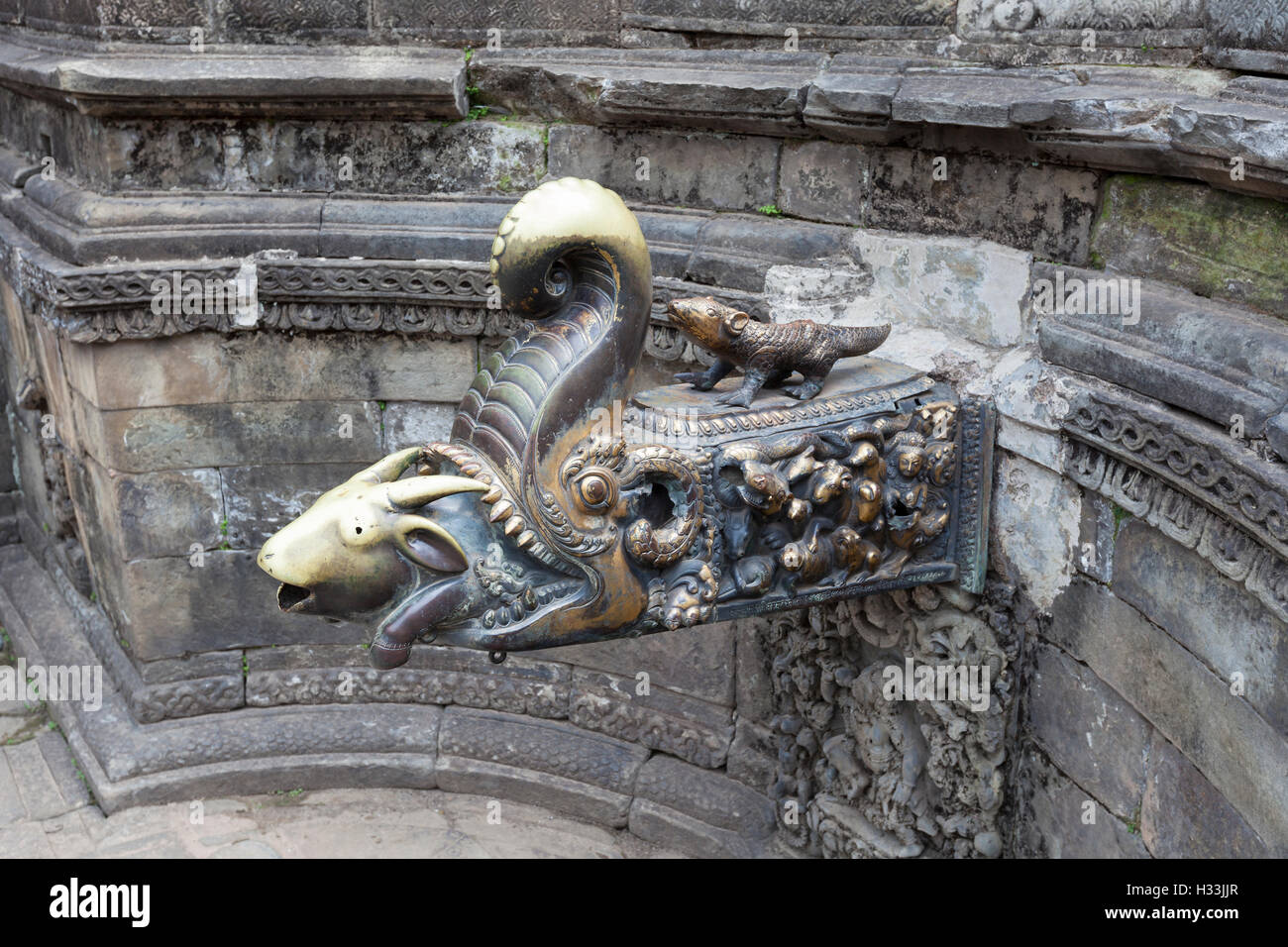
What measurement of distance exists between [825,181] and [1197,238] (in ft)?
4.54

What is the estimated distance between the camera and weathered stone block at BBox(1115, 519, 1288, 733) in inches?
104

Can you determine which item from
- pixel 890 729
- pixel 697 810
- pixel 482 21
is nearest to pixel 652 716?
pixel 697 810

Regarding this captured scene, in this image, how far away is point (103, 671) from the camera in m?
5.52

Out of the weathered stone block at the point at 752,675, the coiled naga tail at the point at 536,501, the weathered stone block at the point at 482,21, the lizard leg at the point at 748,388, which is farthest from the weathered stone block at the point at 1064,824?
the weathered stone block at the point at 482,21

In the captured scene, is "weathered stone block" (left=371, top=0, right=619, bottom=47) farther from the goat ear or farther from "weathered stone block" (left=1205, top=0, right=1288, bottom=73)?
the goat ear

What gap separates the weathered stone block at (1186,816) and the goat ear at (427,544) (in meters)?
1.76

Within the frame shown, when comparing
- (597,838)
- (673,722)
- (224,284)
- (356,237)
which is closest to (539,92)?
(356,237)

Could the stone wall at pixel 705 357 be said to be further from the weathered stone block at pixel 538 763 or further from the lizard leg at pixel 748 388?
the lizard leg at pixel 748 388

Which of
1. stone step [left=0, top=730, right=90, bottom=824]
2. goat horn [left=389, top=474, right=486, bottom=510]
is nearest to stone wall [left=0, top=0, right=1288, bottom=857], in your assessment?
stone step [left=0, top=730, right=90, bottom=824]

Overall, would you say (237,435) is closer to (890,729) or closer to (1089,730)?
(890,729)

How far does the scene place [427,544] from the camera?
8.94 feet

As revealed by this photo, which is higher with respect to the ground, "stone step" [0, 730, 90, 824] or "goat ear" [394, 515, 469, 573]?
"goat ear" [394, 515, 469, 573]

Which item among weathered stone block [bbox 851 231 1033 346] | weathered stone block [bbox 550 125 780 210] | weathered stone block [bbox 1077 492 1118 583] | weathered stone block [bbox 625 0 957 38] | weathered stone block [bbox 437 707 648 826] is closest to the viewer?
weathered stone block [bbox 1077 492 1118 583]

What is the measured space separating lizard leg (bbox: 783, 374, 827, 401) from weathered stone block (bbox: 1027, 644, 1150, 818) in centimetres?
97
